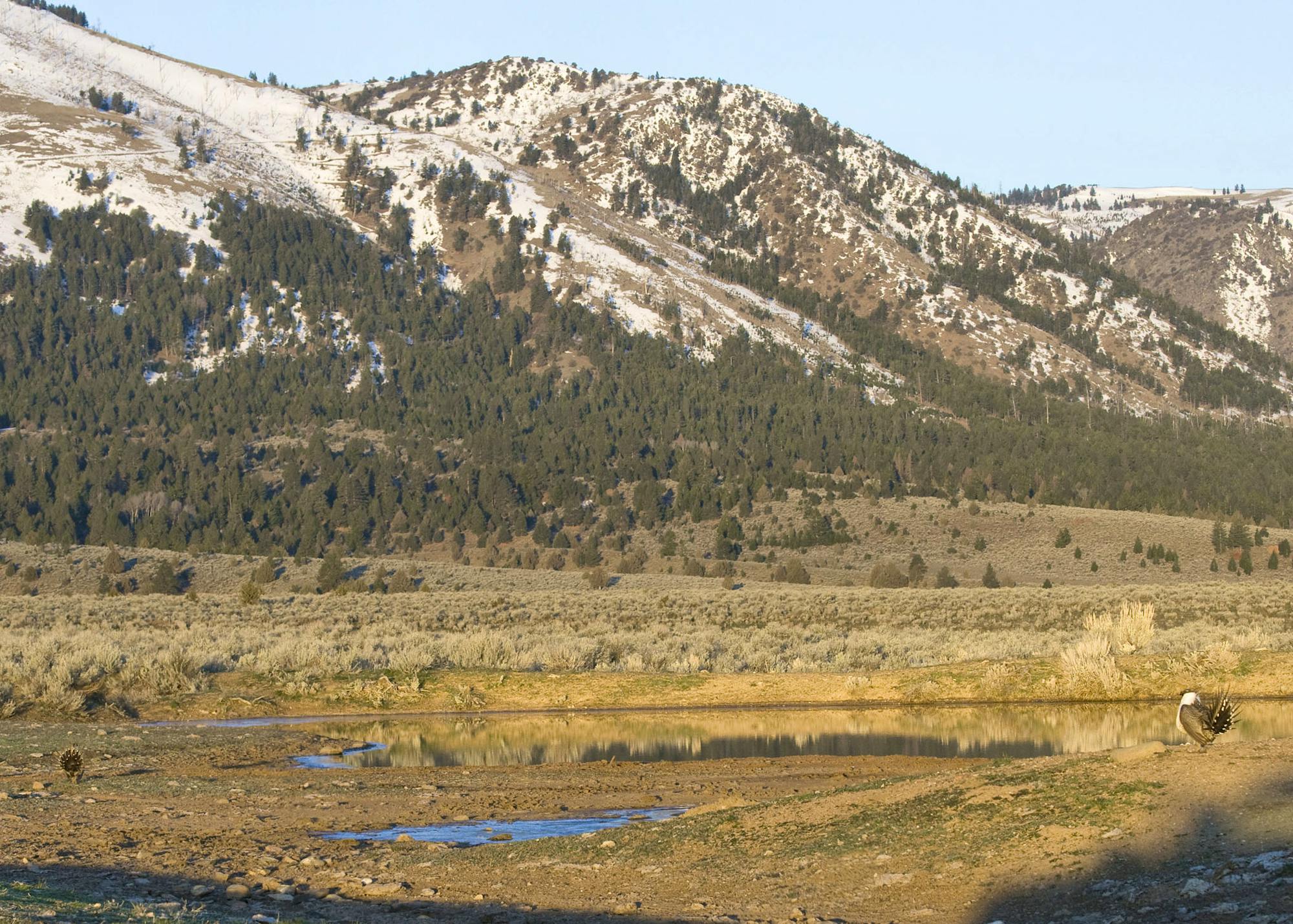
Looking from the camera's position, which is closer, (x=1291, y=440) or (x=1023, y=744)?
(x=1023, y=744)

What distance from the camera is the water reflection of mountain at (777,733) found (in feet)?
65.0

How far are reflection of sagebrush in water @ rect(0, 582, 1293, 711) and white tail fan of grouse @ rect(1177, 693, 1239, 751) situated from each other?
13.4m

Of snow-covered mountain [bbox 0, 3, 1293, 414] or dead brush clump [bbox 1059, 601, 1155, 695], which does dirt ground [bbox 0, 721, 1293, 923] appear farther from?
snow-covered mountain [bbox 0, 3, 1293, 414]

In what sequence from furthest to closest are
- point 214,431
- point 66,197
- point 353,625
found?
point 66,197
point 214,431
point 353,625

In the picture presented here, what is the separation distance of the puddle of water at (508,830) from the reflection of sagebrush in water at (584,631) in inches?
492

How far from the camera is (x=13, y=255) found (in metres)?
137

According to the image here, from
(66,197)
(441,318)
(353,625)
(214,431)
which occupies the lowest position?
(353,625)

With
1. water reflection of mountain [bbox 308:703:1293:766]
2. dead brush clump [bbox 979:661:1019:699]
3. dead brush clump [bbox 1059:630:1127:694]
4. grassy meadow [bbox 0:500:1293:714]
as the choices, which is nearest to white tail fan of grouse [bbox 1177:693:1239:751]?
water reflection of mountain [bbox 308:703:1293:766]

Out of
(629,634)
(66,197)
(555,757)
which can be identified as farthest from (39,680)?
(66,197)

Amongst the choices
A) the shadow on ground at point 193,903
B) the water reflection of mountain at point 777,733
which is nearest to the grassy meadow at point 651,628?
the water reflection of mountain at point 777,733

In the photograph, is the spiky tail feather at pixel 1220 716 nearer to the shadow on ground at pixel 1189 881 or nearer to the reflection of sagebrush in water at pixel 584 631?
the shadow on ground at pixel 1189 881

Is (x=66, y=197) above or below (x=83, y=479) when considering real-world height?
above

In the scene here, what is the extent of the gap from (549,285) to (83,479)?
65.4 metres

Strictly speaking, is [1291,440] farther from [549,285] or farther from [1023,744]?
[1023,744]
